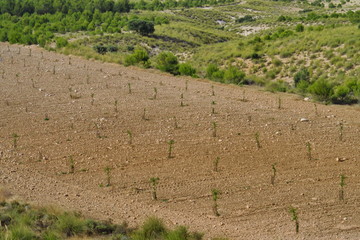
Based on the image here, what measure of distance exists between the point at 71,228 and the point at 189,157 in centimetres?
455

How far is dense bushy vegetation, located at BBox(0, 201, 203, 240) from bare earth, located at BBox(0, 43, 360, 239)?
0.56 m

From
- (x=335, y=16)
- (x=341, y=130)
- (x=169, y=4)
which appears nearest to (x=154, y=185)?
(x=341, y=130)

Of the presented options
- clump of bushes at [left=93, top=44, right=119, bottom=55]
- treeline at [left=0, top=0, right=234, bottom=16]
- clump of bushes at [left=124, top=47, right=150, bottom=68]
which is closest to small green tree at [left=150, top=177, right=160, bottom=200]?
clump of bushes at [left=124, top=47, right=150, bottom=68]

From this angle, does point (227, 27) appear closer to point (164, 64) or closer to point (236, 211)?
point (164, 64)

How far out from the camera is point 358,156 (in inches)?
516

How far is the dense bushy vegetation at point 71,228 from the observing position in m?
8.95

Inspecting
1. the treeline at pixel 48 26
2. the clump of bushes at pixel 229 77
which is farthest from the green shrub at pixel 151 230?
the treeline at pixel 48 26

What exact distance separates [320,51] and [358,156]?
2189 centimetres

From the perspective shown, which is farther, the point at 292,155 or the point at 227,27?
the point at 227,27

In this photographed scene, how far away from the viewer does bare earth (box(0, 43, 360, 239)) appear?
1042cm

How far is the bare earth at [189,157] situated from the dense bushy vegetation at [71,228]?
0.56 m

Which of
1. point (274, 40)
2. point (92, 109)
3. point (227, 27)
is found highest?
point (92, 109)

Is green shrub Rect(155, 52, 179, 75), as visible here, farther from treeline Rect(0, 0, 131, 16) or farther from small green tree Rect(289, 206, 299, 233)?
treeline Rect(0, 0, 131, 16)

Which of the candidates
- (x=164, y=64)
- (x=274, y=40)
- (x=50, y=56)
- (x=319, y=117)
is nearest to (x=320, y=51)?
(x=274, y=40)
